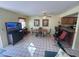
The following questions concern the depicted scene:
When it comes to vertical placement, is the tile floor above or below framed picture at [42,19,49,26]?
below

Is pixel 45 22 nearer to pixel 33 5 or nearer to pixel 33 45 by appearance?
pixel 33 5

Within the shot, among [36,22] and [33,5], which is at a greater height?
[33,5]

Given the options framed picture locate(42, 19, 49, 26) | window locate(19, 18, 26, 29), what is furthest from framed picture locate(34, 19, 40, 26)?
window locate(19, 18, 26, 29)

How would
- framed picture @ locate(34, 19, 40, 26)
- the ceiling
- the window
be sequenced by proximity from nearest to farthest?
1. the ceiling
2. the window
3. framed picture @ locate(34, 19, 40, 26)

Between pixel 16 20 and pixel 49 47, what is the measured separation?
0.95m

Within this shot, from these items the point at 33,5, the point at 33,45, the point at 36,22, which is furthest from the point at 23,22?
the point at 33,45

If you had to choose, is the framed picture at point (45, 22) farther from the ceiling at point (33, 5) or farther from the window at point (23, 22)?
the window at point (23, 22)

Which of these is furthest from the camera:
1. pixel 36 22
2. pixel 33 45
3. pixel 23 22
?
pixel 33 45

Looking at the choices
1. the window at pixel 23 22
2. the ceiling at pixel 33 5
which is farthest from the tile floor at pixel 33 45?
the ceiling at pixel 33 5

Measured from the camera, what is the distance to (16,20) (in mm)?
1196

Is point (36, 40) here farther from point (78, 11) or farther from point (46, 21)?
point (78, 11)

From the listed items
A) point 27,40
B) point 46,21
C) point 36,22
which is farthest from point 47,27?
point 27,40

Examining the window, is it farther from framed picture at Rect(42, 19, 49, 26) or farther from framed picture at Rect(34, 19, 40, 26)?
framed picture at Rect(42, 19, 49, 26)

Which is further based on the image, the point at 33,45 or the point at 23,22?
the point at 33,45
